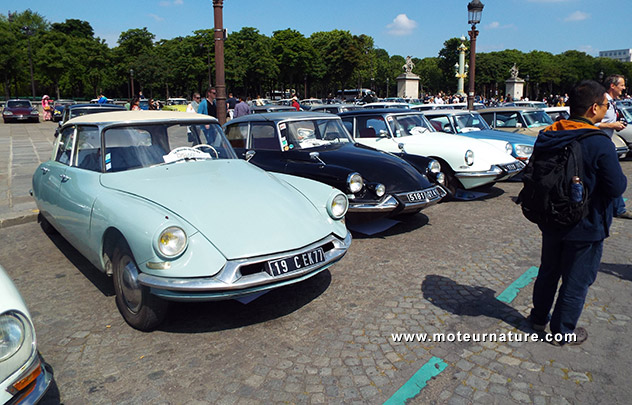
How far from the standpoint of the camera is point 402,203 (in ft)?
20.6

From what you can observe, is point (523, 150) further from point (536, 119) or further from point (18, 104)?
point (18, 104)

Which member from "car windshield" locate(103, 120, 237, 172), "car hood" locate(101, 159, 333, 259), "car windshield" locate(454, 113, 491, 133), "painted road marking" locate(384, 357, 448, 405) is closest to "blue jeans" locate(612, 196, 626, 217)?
"painted road marking" locate(384, 357, 448, 405)

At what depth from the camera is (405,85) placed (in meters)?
49.1

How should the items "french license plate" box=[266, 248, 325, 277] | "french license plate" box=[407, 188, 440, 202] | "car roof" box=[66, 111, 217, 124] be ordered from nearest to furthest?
"french license plate" box=[266, 248, 325, 277] < "car roof" box=[66, 111, 217, 124] < "french license plate" box=[407, 188, 440, 202]

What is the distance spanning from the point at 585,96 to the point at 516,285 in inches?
82.1

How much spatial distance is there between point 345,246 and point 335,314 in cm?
60

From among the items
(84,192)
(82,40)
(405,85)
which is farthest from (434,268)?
(82,40)

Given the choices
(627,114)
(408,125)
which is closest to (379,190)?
(408,125)

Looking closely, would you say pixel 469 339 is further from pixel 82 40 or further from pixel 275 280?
pixel 82 40

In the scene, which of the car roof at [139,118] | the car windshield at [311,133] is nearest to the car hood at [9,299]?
the car roof at [139,118]

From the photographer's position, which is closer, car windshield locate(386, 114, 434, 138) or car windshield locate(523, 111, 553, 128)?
car windshield locate(386, 114, 434, 138)

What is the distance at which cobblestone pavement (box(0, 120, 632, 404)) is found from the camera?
303 cm

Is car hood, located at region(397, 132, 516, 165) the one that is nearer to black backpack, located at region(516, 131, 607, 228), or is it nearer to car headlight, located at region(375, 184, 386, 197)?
car headlight, located at region(375, 184, 386, 197)

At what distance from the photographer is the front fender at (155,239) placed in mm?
3438
